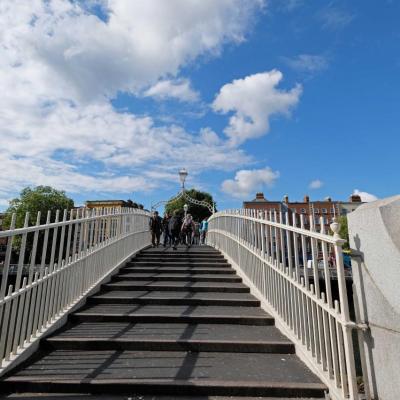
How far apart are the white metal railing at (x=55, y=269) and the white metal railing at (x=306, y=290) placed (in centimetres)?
280

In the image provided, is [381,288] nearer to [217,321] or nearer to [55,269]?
[217,321]

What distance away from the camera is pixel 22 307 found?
10.8ft

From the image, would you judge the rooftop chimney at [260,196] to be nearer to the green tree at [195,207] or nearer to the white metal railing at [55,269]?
the green tree at [195,207]

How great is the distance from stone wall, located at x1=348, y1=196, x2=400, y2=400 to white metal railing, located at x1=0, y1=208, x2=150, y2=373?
9.74 ft

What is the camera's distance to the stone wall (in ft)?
6.86

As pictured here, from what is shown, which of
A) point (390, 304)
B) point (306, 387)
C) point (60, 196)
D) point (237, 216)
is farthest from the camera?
point (60, 196)

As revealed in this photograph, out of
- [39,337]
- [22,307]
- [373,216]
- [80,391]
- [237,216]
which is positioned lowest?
[80,391]

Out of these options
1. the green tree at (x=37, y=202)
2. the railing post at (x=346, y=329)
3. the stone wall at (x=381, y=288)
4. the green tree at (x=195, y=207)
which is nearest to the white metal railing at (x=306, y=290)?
the railing post at (x=346, y=329)

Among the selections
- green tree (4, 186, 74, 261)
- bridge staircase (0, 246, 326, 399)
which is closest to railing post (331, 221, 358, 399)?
bridge staircase (0, 246, 326, 399)

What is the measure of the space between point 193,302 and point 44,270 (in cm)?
228

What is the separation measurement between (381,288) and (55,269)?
3800 mm

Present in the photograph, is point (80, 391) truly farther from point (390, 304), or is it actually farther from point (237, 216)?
point (237, 216)

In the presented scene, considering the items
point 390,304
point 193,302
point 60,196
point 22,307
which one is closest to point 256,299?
point 193,302

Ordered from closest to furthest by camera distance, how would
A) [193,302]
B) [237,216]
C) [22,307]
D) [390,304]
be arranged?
1. [390,304]
2. [22,307]
3. [193,302]
4. [237,216]
